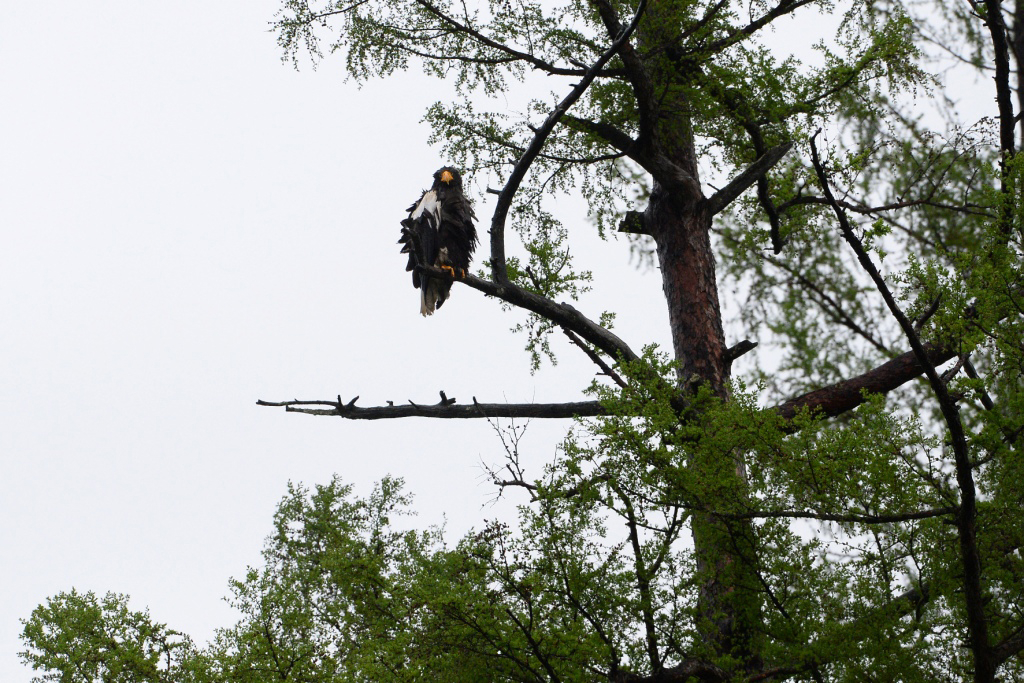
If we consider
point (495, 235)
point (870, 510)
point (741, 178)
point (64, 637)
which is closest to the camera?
point (870, 510)

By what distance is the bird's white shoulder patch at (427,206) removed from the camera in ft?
28.4

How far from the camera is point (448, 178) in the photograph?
8805 millimetres

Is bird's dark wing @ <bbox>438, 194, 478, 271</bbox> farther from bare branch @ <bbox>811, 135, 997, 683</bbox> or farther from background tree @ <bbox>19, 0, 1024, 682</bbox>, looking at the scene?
bare branch @ <bbox>811, 135, 997, 683</bbox>

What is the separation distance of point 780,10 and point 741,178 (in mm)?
1521

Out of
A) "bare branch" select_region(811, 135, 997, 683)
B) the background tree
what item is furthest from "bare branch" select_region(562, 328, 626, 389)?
"bare branch" select_region(811, 135, 997, 683)

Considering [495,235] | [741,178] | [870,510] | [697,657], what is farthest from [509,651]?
[741,178]

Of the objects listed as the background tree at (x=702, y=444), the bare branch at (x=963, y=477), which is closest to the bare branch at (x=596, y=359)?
the background tree at (x=702, y=444)

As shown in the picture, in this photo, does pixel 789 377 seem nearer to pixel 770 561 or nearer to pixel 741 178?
pixel 741 178

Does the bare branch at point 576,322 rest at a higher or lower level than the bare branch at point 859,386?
higher

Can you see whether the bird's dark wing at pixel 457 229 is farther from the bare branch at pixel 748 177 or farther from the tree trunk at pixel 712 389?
the bare branch at pixel 748 177

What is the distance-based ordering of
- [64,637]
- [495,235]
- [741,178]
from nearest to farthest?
1. [495,235]
2. [64,637]
3. [741,178]

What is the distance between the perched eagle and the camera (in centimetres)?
855

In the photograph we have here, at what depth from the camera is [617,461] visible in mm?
5586

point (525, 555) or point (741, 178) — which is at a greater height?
point (741, 178)
